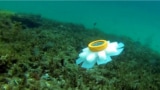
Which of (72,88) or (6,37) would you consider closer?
(72,88)

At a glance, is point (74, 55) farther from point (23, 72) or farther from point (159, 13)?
point (159, 13)

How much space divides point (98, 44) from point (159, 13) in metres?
41.1

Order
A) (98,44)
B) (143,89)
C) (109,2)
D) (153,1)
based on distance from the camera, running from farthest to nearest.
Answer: (109,2) → (153,1) → (143,89) → (98,44)

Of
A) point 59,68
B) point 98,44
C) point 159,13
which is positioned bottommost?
point 159,13

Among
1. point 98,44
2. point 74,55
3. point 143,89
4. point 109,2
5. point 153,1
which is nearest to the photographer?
point 98,44

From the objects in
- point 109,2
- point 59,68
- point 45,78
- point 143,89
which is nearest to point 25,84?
point 45,78

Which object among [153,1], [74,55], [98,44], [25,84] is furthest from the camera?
[153,1]

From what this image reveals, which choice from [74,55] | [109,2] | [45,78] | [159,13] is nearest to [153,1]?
[159,13]

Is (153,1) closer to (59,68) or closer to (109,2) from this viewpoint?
(109,2)

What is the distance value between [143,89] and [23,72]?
2.80 m

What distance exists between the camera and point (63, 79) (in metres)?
6.46

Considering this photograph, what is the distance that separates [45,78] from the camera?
248 inches

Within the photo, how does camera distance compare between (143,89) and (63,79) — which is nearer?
(63,79)

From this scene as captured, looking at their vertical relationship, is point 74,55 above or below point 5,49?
below
